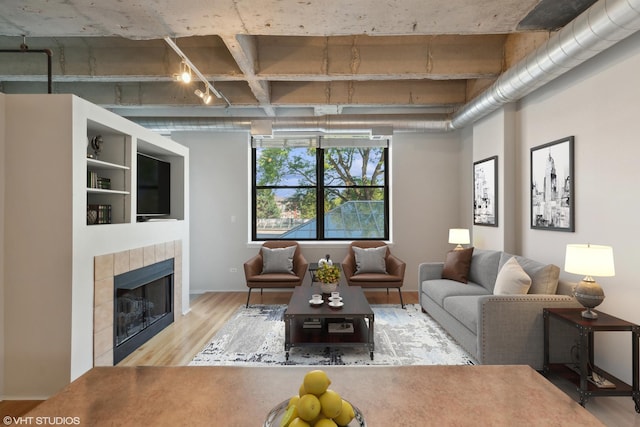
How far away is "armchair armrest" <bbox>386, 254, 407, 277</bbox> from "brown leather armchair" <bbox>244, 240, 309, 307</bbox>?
138cm

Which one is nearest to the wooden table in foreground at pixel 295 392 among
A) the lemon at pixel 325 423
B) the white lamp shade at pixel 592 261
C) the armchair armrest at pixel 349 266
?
the lemon at pixel 325 423

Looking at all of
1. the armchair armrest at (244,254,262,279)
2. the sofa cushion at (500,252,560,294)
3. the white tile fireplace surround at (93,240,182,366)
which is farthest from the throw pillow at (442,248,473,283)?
the white tile fireplace surround at (93,240,182,366)

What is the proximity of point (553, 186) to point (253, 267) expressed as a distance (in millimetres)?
4170

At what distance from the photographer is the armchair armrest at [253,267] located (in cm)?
505

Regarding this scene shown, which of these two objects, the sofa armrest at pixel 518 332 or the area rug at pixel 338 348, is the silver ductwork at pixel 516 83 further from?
Result: the area rug at pixel 338 348

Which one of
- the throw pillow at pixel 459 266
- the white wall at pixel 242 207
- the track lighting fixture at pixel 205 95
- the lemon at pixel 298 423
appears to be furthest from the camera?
the white wall at pixel 242 207

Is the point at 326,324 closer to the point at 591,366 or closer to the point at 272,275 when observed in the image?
the point at 272,275

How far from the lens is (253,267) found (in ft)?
17.4

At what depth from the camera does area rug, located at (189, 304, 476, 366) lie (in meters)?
3.22

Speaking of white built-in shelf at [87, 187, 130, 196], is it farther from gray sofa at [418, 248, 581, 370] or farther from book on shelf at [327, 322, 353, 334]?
gray sofa at [418, 248, 581, 370]

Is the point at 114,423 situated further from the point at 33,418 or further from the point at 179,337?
the point at 179,337

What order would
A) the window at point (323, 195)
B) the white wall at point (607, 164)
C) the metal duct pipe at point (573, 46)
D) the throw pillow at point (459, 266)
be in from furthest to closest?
the window at point (323, 195) → the throw pillow at point (459, 266) → the white wall at point (607, 164) → the metal duct pipe at point (573, 46)

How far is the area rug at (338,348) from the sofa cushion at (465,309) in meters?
0.34

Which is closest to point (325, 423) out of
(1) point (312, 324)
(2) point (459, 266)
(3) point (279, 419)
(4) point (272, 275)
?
(3) point (279, 419)
